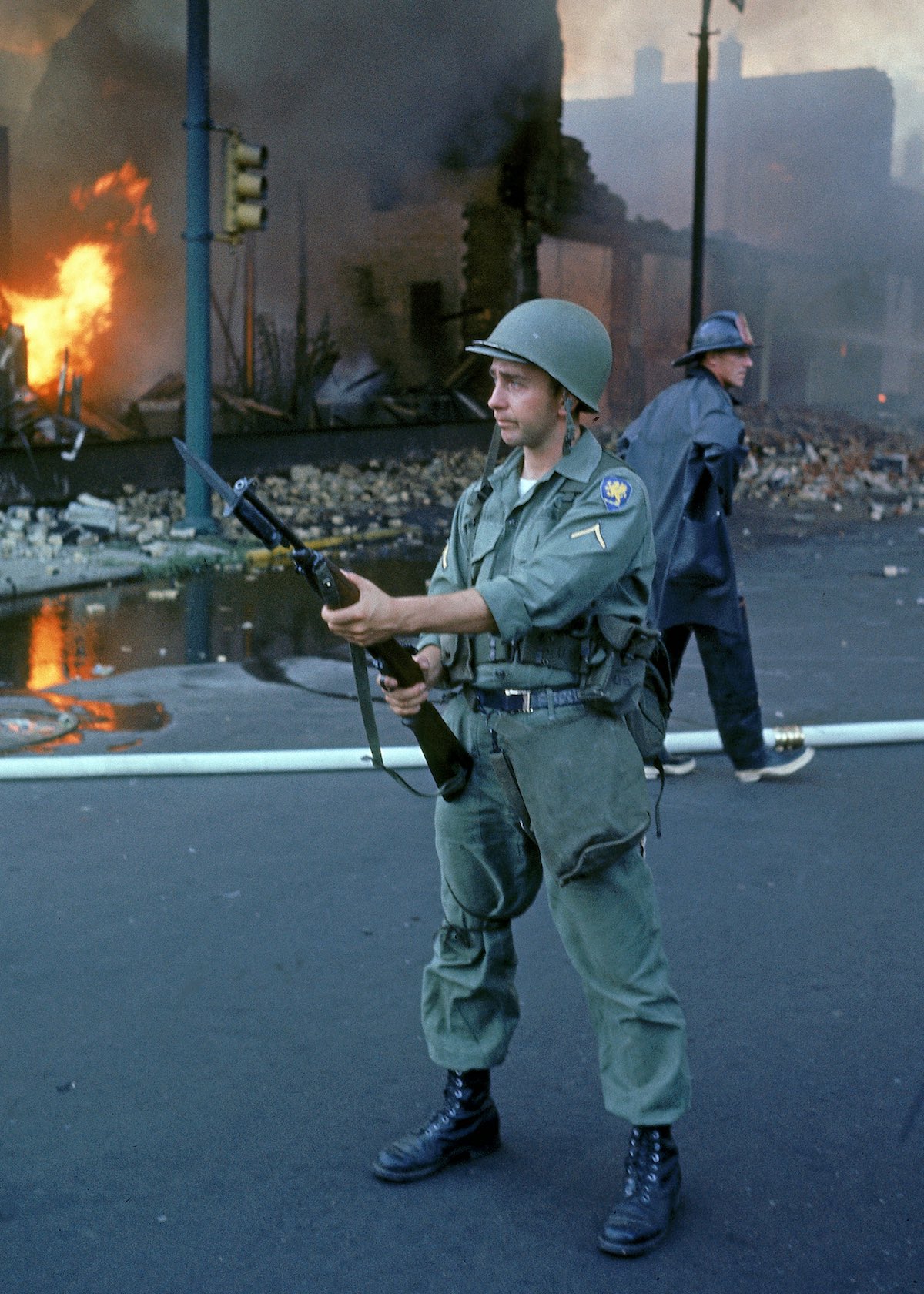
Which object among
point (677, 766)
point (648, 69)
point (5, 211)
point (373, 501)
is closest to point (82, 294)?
point (5, 211)

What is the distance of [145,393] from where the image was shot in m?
21.4

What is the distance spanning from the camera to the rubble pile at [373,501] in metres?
13.9

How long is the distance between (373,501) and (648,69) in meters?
44.5

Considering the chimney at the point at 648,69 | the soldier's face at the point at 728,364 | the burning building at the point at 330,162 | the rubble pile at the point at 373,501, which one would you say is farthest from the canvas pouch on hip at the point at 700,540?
the chimney at the point at 648,69

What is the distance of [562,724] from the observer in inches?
123

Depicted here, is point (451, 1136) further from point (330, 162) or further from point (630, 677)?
point (330, 162)

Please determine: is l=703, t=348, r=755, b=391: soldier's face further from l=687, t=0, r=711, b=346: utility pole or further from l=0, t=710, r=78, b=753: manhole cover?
l=687, t=0, r=711, b=346: utility pole

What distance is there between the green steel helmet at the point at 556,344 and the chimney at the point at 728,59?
6035 cm

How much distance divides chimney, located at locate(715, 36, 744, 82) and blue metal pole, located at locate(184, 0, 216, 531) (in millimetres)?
50119

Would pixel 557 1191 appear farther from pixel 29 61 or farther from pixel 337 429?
pixel 29 61

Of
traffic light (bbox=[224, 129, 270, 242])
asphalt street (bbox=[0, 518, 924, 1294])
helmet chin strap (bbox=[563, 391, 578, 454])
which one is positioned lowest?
asphalt street (bbox=[0, 518, 924, 1294])

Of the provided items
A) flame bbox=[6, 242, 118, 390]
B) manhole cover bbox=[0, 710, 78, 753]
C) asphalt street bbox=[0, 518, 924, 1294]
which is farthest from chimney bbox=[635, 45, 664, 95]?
asphalt street bbox=[0, 518, 924, 1294]

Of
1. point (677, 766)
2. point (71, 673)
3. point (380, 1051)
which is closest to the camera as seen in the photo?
point (380, 1051)

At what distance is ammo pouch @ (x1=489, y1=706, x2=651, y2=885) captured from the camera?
3.05m
